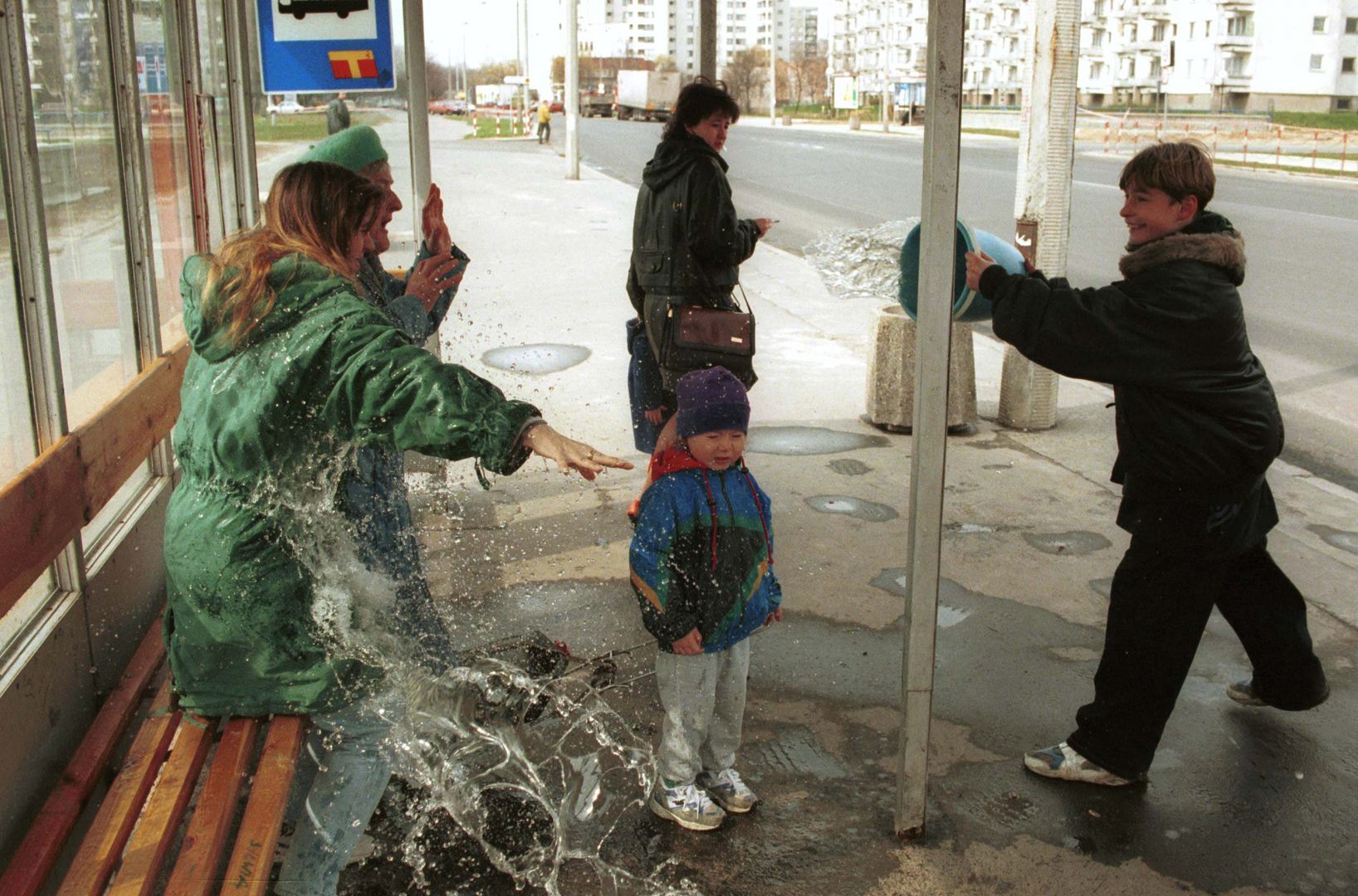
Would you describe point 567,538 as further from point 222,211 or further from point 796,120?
point 796,120

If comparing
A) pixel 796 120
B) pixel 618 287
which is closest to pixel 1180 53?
pixel 796 120

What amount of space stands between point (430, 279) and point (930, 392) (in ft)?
5.32

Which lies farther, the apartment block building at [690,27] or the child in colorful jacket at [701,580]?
the apartment block building at [690,27]

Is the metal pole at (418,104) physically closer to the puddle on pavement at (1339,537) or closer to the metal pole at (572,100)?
the puddle on pavement at (1339,537)

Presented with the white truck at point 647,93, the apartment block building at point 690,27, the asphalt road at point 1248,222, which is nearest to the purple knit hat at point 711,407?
the asphalt road at point 1248,222

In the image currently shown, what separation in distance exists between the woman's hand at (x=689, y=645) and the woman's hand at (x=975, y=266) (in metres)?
1.19

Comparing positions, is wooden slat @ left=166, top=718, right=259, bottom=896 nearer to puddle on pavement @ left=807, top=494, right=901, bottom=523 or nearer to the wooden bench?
the wooden bench

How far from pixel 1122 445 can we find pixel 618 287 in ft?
30.8

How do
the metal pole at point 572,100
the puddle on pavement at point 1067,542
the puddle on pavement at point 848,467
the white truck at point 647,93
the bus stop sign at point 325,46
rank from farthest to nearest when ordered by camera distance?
the white truck at point 647,93 < the metal pole at point 572,100 < the puddle on pavement at point 848,467 < the bus stop sign at point 325,46 < the puddle on pavement at point 1067,542

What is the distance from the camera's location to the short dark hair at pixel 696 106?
16.4ft

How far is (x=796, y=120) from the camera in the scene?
8575cm

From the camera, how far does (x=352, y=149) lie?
3711mm

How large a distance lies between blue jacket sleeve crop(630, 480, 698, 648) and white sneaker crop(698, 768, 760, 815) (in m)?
0.53

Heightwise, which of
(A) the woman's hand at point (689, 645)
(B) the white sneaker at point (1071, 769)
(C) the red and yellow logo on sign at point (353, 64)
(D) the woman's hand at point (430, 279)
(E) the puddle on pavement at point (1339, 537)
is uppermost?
(C) the red and yellow logo on sign at point (353, 64)
